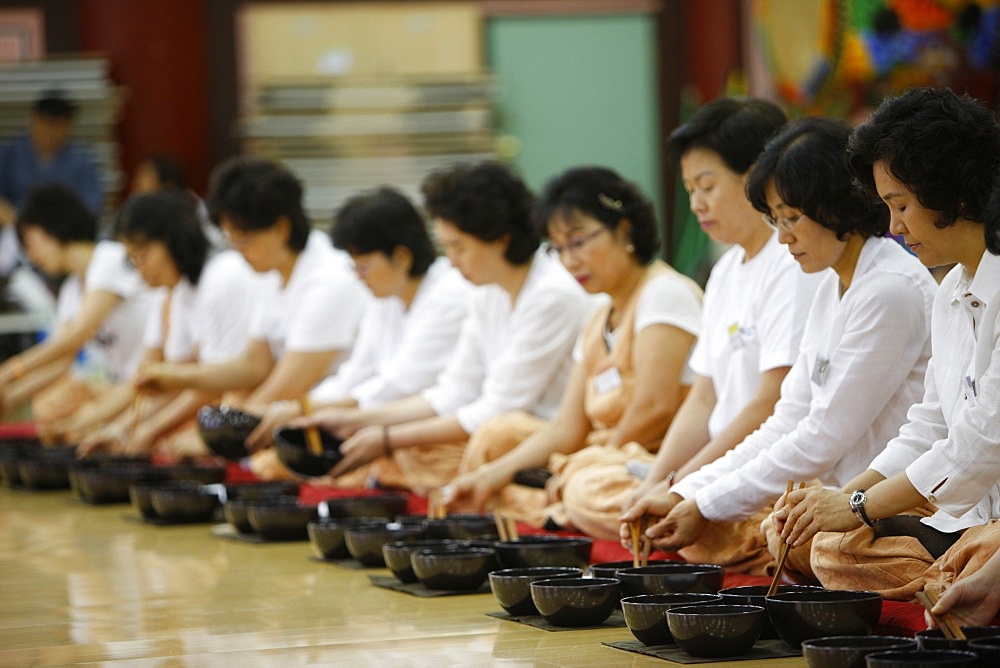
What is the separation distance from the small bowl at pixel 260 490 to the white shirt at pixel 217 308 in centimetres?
174

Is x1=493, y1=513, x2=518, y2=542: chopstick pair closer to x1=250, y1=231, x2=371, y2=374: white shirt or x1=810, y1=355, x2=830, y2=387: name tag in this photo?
x1=810, y1=355, x2=830, y2=387: name tag

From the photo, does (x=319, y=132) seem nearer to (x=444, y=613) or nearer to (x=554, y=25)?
(x=554, y=25)

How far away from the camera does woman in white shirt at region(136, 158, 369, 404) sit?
19.0 feet

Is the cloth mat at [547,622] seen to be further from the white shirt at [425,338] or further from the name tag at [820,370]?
the white shirt at [425,338]

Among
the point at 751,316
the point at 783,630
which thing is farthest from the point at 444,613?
the point at 751,316

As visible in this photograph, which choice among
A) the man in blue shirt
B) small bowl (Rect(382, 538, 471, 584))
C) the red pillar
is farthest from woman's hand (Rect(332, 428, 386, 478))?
the red pillar

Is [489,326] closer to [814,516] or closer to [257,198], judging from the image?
[257,198]

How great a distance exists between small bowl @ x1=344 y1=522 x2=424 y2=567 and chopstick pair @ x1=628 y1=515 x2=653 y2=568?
590 millimetres

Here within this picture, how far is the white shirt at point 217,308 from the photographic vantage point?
6.45m

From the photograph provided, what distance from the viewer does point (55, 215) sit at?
7312 mm

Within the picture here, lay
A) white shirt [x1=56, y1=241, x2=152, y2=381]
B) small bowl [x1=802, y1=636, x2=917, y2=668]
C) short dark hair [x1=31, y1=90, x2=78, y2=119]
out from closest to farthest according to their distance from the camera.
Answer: small bowl [x1=802, y1=636, x2=917, y2=668], white shirt [x1=56, y1=241, x2=152, y2=381], short dark hair [x1=31, y1=90, x2=78, y2=119]

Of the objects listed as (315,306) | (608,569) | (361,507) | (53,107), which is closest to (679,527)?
(608,569)

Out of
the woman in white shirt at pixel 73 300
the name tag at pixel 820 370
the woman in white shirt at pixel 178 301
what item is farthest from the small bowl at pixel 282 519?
the woman in white shirt at pixel 73 300

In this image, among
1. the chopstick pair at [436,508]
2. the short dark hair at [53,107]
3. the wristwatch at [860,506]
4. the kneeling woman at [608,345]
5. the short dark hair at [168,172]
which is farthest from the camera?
the short dark hair at [53,107]
